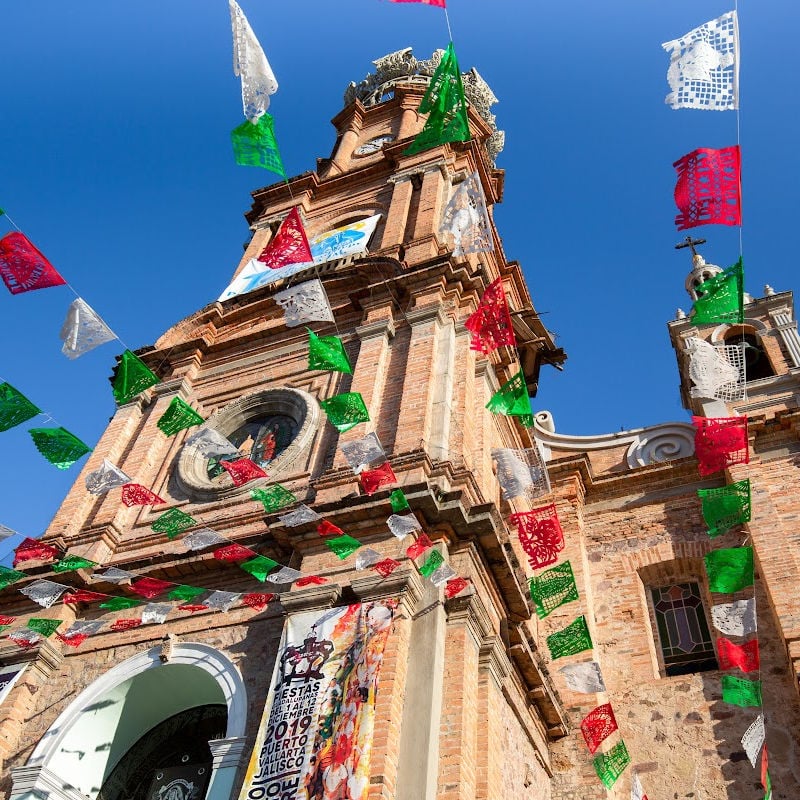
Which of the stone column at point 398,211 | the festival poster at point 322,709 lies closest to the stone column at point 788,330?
the stone column at point 398,211

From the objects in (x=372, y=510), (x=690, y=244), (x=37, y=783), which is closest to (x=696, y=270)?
(x=690, y=244)

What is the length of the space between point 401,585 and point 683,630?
688 centimetres

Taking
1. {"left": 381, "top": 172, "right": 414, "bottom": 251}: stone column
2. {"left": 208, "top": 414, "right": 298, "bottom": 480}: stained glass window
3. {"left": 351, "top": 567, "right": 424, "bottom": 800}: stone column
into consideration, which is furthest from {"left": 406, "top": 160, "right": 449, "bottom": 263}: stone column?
{"left": 351, "top": 567, "right": 424, "bottom": 800}: stone column

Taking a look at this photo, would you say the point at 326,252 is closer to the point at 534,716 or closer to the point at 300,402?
the point at 300,402

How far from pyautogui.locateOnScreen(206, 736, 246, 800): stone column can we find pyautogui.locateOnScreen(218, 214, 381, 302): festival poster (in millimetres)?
10523

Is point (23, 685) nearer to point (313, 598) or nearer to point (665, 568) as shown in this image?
point (313, 598)

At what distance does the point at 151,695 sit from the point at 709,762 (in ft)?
24.8

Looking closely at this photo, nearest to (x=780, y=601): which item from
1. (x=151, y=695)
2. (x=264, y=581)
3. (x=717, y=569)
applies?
(x=717, y=569)

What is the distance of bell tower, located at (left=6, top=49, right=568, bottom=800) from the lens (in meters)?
8.52

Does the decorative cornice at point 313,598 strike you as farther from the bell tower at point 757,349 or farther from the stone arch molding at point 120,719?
the bell tower at point 757,349

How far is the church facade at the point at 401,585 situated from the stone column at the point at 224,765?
3cm

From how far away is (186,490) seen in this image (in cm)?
1288

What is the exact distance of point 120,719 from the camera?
1018cm

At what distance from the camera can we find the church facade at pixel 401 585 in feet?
27.8
